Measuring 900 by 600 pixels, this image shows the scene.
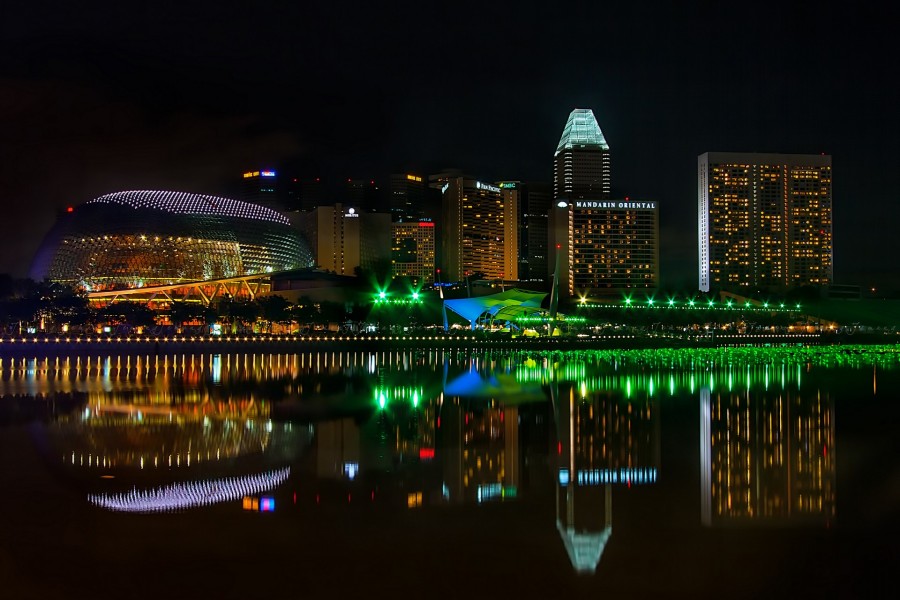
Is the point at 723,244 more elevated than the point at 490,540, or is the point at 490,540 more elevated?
the point at 723,244

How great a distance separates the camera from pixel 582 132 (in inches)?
6137

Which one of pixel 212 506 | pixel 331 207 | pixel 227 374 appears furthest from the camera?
pixel 331 207

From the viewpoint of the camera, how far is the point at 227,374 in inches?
1243

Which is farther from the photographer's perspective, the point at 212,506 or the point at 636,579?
the point at 212,506

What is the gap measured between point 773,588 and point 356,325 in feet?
225

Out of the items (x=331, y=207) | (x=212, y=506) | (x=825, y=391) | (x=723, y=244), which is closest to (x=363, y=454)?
(x=212, y=506)

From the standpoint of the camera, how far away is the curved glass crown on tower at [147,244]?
268 ft

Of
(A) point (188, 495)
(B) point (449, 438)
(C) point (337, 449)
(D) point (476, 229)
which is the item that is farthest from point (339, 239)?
(A) point (188, 495)

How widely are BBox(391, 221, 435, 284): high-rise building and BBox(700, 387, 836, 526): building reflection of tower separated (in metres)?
119

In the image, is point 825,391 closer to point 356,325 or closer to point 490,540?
point 490,540

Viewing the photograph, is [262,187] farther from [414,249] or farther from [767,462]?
[767,462]

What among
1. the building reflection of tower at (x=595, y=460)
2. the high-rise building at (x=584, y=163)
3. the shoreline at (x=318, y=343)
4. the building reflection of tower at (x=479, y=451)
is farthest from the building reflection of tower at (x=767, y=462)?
the high-rise building at (x=584, y=163)

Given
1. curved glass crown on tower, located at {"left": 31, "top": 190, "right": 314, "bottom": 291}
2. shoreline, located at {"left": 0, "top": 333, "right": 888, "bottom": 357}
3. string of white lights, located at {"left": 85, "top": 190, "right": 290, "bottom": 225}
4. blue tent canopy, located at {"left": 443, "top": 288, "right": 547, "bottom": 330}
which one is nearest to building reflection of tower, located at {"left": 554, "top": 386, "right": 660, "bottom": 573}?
shoreline, located at {"left": 0, "top": 333, "right": 888, "bottom": 357}

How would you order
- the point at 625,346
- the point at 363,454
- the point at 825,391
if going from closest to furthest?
the point at 363,454
the point at 825,391
the point at 625,346
